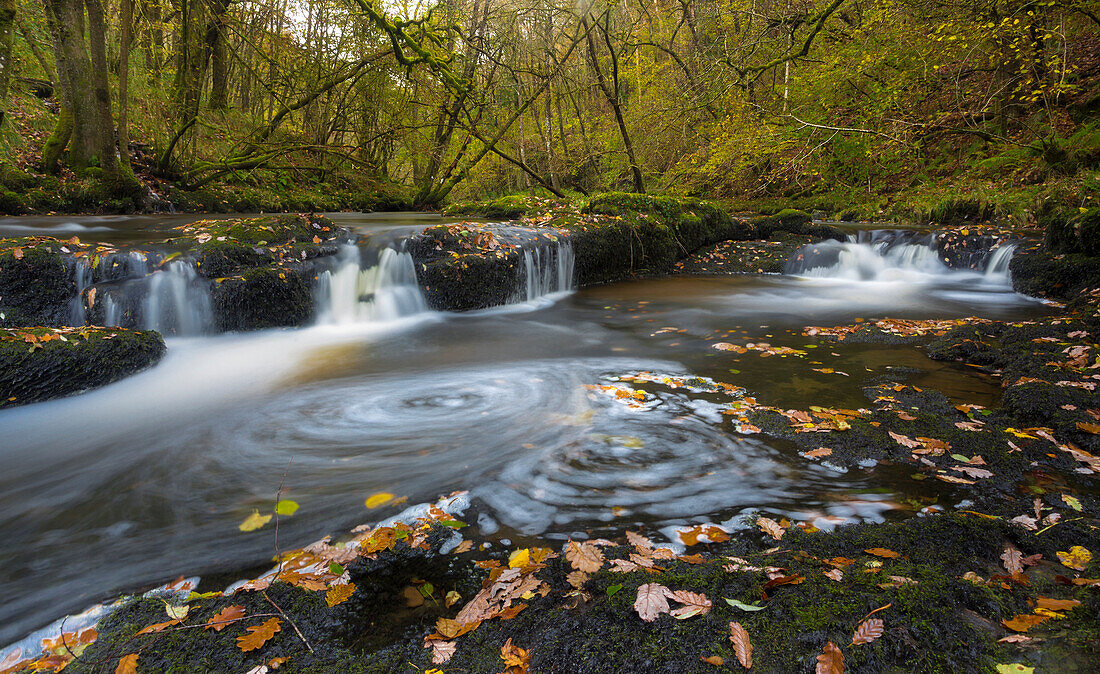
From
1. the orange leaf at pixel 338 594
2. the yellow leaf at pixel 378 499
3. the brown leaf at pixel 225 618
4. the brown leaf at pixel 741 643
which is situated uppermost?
the brown leaf at pixel 741 643

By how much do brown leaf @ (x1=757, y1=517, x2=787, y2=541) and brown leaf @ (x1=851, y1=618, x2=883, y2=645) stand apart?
2.48 ft

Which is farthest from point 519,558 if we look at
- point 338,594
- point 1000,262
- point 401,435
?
point 1000,262

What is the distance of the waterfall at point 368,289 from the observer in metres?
7.43

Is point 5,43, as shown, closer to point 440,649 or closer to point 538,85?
point 538,85

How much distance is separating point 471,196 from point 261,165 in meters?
15.5

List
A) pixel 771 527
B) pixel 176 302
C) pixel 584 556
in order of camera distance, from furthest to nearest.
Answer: pixel 176 302, pixel 771 527, pixel 584 556

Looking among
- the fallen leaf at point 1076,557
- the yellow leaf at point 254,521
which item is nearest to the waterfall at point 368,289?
the yellow leaf at point 254,521

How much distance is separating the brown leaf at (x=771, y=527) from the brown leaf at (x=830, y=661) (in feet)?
2.83

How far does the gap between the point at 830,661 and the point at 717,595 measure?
40 cm

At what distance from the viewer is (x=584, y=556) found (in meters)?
2.23

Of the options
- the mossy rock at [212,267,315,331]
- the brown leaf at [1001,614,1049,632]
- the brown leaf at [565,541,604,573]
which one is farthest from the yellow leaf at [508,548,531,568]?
the mossy rock at [212,267,315,331]

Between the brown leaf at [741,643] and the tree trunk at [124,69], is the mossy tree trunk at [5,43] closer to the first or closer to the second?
the tree trunk at [124,69]

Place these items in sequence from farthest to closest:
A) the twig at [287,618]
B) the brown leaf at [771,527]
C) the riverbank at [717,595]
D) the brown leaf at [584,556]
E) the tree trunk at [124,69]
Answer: the tree trunk at [124,69], the brown leaf at [771,527], the brown leaf at [584,556], the twig at [287,618], the riverbank at [717,595]

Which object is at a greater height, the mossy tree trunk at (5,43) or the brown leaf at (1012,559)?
the mossy tree trunk at (5,43)
